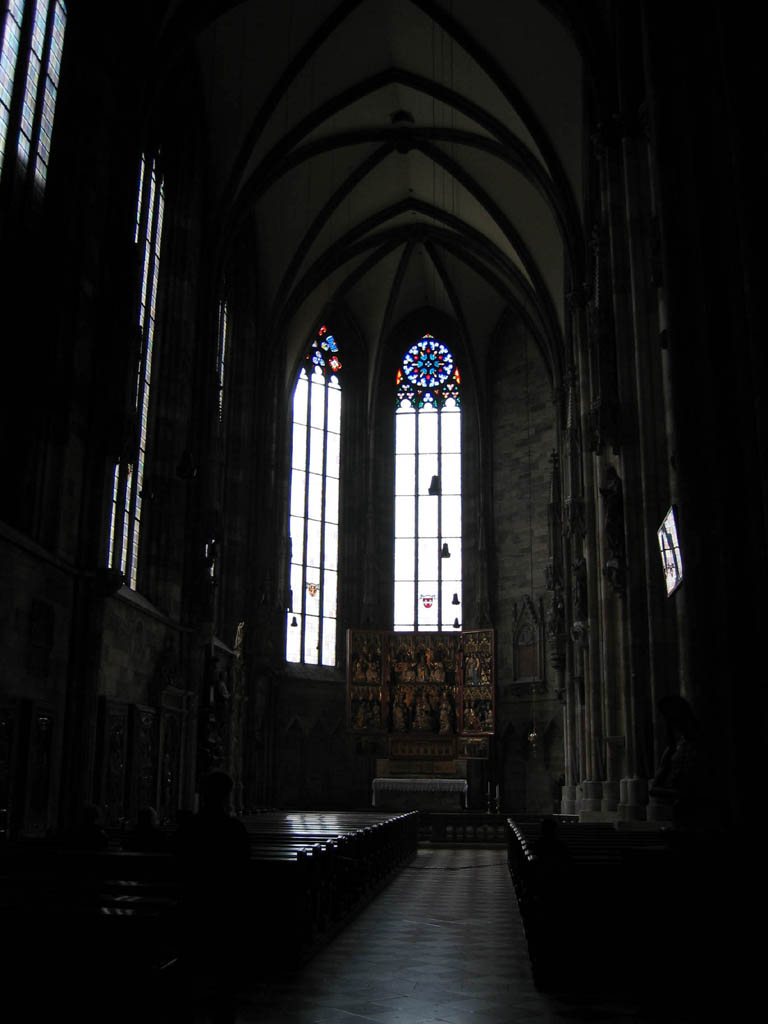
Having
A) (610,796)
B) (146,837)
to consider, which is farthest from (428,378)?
(146,837)

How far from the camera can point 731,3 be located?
10352 mm

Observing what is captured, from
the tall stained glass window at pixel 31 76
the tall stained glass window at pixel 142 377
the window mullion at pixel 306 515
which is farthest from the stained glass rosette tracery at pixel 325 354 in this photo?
the tall stained glass window at pixel 31 76

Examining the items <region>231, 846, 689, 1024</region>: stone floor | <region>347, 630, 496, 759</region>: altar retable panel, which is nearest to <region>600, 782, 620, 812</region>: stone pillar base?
<region>231, 846, 689, 1024</region>: stone floor

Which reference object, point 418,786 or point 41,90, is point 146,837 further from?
point 418,786

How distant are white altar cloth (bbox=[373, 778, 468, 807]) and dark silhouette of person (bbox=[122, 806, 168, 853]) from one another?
1877 cm

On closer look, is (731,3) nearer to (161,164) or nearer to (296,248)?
(161,164)

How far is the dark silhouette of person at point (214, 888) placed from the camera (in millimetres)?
4418

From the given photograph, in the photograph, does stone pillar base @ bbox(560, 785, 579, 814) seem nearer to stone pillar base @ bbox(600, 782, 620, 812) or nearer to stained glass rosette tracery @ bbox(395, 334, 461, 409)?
stone pillar base @ bbox(600, 782, 620, 812)

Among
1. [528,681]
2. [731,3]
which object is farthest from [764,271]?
[528,681]

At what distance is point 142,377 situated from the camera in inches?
774

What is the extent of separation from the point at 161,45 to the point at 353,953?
54.3ft

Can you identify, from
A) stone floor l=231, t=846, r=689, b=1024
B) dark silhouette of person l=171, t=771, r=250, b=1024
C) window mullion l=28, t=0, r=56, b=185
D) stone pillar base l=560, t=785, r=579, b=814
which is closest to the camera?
dark silhouette of person l=171, t=771, r=250, b=1024

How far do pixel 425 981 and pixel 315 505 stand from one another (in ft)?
86.7

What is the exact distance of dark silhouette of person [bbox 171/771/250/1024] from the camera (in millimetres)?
4418
